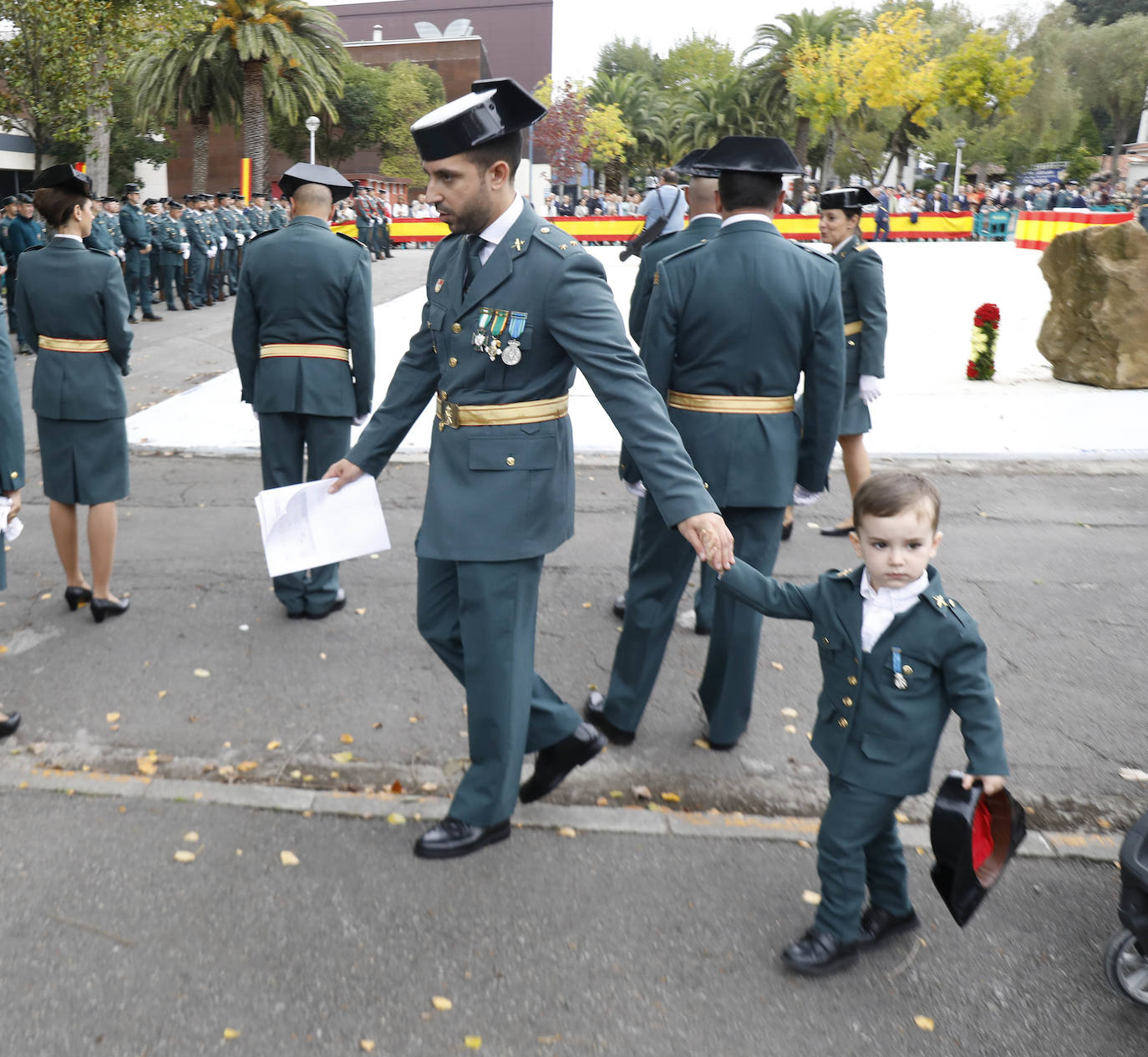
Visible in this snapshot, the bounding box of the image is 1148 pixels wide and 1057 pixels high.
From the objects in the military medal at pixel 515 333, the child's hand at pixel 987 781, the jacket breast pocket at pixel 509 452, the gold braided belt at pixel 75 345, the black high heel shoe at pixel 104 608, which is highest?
the military medal at pixel 515 333

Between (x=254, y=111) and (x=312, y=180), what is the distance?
32.0 meters

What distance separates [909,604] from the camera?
9.21 ft

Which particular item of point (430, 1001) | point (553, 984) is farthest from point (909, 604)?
point (430, 1001)

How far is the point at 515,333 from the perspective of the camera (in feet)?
10.4

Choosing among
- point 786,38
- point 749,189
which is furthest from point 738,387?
point 786,38

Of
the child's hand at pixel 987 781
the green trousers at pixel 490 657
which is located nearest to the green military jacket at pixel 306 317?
the green trousers at pixel 490 657

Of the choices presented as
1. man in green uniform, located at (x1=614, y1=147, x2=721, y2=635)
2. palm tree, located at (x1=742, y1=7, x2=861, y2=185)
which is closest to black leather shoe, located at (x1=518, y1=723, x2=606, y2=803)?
man in green uniform, located at (x1=614, y1=147, x2=721, y2=635)

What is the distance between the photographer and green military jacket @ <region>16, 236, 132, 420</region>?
5.19 meters

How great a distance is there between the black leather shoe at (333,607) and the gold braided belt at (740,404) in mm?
2374

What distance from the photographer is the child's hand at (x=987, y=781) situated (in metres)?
2.68

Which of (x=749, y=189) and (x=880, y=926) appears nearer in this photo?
(x=880, y=926)

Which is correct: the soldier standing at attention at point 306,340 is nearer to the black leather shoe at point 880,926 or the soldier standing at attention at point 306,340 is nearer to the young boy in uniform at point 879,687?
the young boy in uniform at point 879,687

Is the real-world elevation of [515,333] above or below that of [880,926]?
above

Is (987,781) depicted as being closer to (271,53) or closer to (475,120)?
(475,120)
